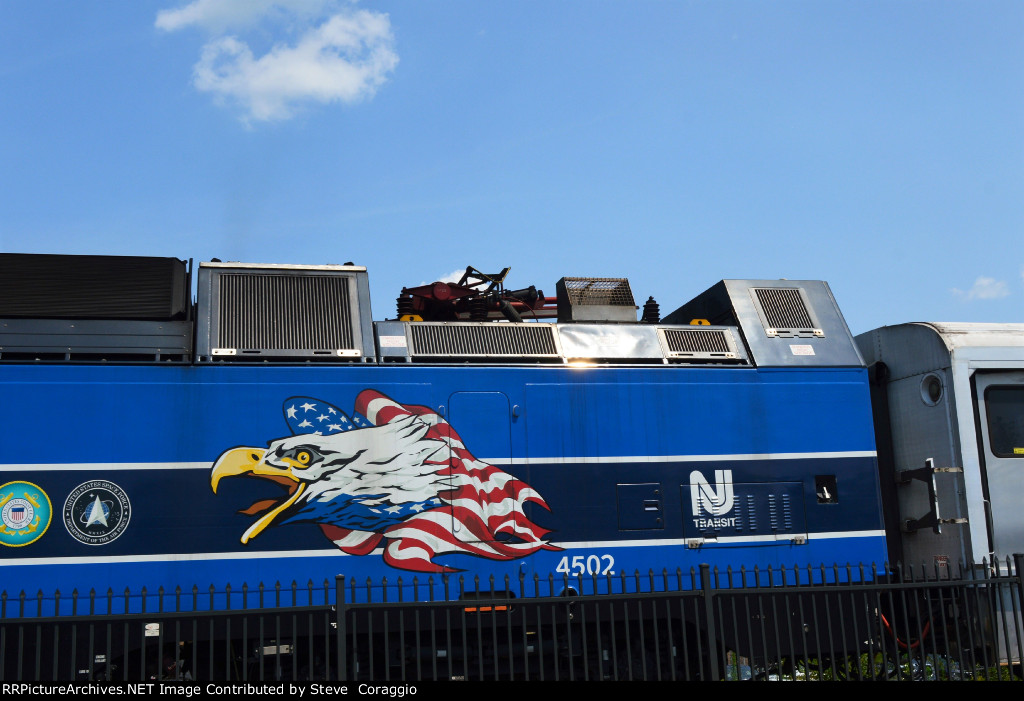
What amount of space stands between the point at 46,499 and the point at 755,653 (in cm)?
664

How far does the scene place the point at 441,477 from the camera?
827 cm

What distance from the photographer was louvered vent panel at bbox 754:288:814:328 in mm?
9789

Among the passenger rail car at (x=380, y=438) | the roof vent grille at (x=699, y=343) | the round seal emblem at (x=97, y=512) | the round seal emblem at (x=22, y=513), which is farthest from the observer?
the roof vent grille at (x=699, y=343)

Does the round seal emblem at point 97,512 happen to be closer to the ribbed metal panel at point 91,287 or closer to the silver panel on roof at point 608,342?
the ribbed metal panel at point 91,287

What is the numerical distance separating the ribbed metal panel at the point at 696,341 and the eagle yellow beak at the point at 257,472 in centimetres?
401

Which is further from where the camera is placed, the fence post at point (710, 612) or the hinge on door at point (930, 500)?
the hinge on door at point (930, 500)

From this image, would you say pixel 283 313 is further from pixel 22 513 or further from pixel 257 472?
pixel 22 513

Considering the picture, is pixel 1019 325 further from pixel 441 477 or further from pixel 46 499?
pixel 46 499

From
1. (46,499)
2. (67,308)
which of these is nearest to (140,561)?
(46,499)

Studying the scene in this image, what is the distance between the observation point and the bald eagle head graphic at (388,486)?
7.98m

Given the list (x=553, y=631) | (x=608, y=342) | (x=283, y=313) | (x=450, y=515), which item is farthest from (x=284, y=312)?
(x=553, y=631)

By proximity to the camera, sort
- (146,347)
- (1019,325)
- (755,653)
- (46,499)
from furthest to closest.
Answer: (1019,325)
(755,653)
(146,347)
(46,499)

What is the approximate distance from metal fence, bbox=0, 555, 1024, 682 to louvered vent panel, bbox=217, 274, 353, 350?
2.25 m

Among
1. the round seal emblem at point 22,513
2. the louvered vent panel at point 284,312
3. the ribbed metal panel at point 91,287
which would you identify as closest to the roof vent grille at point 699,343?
the louvered vent panel at point 284,312
